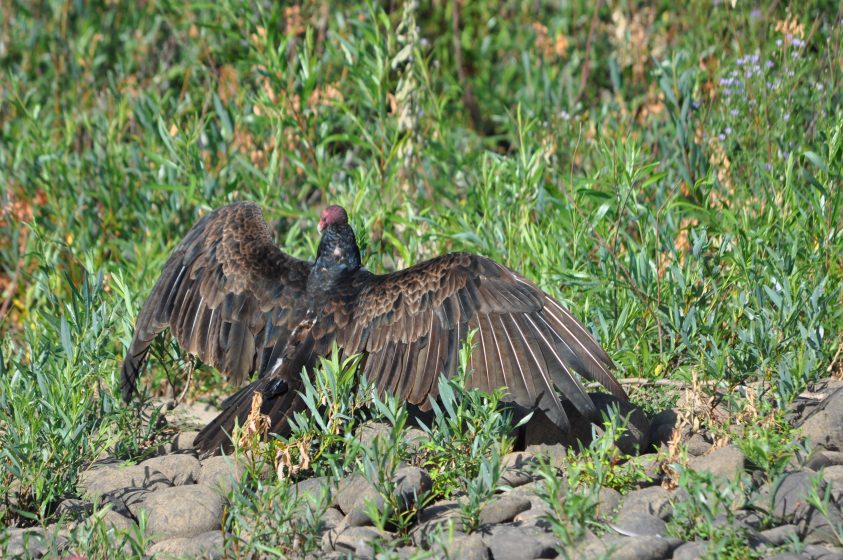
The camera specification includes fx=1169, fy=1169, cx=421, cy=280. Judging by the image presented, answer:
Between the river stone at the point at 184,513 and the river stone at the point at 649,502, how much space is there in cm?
135

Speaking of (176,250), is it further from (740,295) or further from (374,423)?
(740,295)

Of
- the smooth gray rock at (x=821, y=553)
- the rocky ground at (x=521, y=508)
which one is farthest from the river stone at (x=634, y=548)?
the smooth gray rock at (x=821, y=553)

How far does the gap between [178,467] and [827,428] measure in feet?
7.83

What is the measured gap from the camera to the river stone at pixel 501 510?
Result: 3752 millimetres

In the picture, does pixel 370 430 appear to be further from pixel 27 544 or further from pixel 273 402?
pixel 27 544

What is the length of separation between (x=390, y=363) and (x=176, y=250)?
147 centimetres

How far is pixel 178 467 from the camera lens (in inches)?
176

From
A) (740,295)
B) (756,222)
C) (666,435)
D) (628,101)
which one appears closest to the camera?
(666,435)

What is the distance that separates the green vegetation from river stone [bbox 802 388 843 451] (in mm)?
95

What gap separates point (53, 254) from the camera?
20.4 feet

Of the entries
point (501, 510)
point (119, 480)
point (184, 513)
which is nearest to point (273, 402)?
point (119, 480)

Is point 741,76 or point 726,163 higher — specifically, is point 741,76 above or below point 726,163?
above

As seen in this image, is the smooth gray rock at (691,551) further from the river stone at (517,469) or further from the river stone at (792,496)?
the river stone at (517,469)

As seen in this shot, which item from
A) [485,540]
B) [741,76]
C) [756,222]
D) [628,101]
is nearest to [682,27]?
[628,101]
